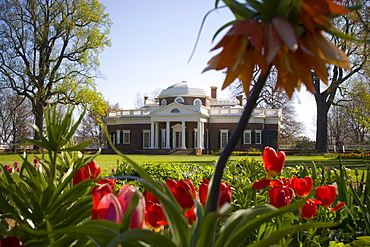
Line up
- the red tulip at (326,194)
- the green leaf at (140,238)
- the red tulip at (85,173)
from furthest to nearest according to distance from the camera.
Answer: the red tulip at (326,194) < the red tulip at (85,173) < the green leaf at (140,238)

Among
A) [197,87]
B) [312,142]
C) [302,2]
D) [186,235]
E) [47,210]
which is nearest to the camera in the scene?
[302,2]

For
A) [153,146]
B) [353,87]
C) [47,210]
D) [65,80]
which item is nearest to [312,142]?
[353,87]

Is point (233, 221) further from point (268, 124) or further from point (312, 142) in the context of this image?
point (268, 124)

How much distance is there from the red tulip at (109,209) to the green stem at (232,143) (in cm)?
15

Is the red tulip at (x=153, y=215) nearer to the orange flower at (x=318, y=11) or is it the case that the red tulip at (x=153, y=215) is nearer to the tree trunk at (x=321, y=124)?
the orange flower at (x=318, y=11)

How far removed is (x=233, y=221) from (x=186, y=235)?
0.33ft

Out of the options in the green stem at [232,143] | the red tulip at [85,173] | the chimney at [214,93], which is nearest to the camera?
the green stem at [232,143]

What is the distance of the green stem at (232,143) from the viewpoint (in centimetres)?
65

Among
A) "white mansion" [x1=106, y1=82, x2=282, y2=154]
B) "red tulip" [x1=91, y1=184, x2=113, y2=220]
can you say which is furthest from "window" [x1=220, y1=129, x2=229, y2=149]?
"red tulip" [x1=91, y1=184, x2=113, y2=220]

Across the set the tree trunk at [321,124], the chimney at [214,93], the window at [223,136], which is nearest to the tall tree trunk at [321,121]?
the tree trunk at [321,124]

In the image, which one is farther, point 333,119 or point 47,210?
point 333,119

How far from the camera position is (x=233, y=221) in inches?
30.1

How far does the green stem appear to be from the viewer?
65cm

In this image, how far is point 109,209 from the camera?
2.27ft
